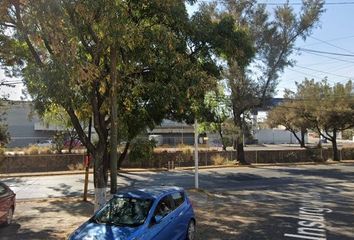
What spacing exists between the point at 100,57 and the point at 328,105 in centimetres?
3579

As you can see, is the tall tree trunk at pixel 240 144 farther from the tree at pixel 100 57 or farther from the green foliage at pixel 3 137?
the tree at pixel 100 57

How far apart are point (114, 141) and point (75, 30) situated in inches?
126

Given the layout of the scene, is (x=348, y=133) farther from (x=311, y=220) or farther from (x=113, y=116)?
(x=113, y=116)

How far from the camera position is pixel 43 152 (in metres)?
41.1

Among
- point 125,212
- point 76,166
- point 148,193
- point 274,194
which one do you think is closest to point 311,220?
point 148,193

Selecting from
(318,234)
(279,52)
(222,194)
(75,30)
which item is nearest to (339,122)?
(279,52)

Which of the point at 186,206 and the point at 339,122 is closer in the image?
the point at 186,206

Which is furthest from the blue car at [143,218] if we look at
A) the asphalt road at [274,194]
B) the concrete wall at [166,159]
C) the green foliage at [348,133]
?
the green foliage at [348,133]

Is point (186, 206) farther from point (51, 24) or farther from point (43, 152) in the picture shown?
point (43, 152)

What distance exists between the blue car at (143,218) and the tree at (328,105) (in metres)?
36.6

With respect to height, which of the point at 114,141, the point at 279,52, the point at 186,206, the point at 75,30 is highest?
the point at 279,52

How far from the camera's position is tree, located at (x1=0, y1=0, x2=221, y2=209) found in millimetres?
11266

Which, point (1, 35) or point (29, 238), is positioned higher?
point (1, 35)

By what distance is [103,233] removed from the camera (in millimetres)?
9359
